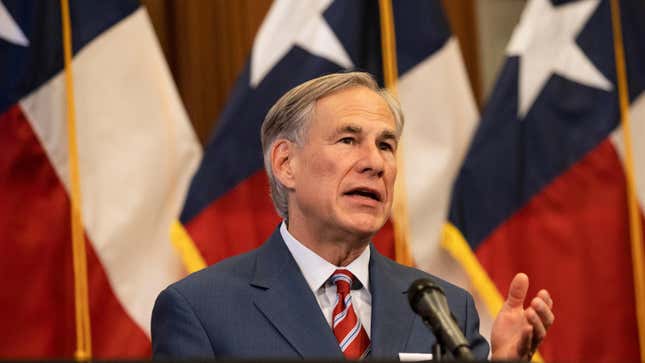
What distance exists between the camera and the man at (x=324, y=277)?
228 cm

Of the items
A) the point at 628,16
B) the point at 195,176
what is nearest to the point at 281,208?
the point at 195,176

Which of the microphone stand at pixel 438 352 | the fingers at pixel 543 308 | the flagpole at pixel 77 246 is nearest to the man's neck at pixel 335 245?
the fingers at pixel 543 308

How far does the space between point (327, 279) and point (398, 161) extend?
156 centimetres

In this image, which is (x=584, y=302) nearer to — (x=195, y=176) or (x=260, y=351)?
(x=195, y=176)

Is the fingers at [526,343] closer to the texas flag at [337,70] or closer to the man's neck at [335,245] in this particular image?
the man's neck at [335,245]

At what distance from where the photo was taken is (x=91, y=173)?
3.56 m

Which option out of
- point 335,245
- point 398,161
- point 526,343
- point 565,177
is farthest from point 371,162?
point 565,177

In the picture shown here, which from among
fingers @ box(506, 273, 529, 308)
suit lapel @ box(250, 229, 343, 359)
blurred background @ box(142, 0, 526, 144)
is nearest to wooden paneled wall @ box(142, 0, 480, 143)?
blurred background @ box(142, 0, 526, 144)

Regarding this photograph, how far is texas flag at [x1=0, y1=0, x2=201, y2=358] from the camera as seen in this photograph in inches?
138

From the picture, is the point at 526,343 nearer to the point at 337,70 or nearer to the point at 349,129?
the point at 349,129

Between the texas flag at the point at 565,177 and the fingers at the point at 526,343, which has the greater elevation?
the fingers at the point at 526,343

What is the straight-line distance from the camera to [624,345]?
4105mm

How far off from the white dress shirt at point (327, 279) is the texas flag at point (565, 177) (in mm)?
1505

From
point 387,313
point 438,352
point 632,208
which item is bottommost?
point 632,208
